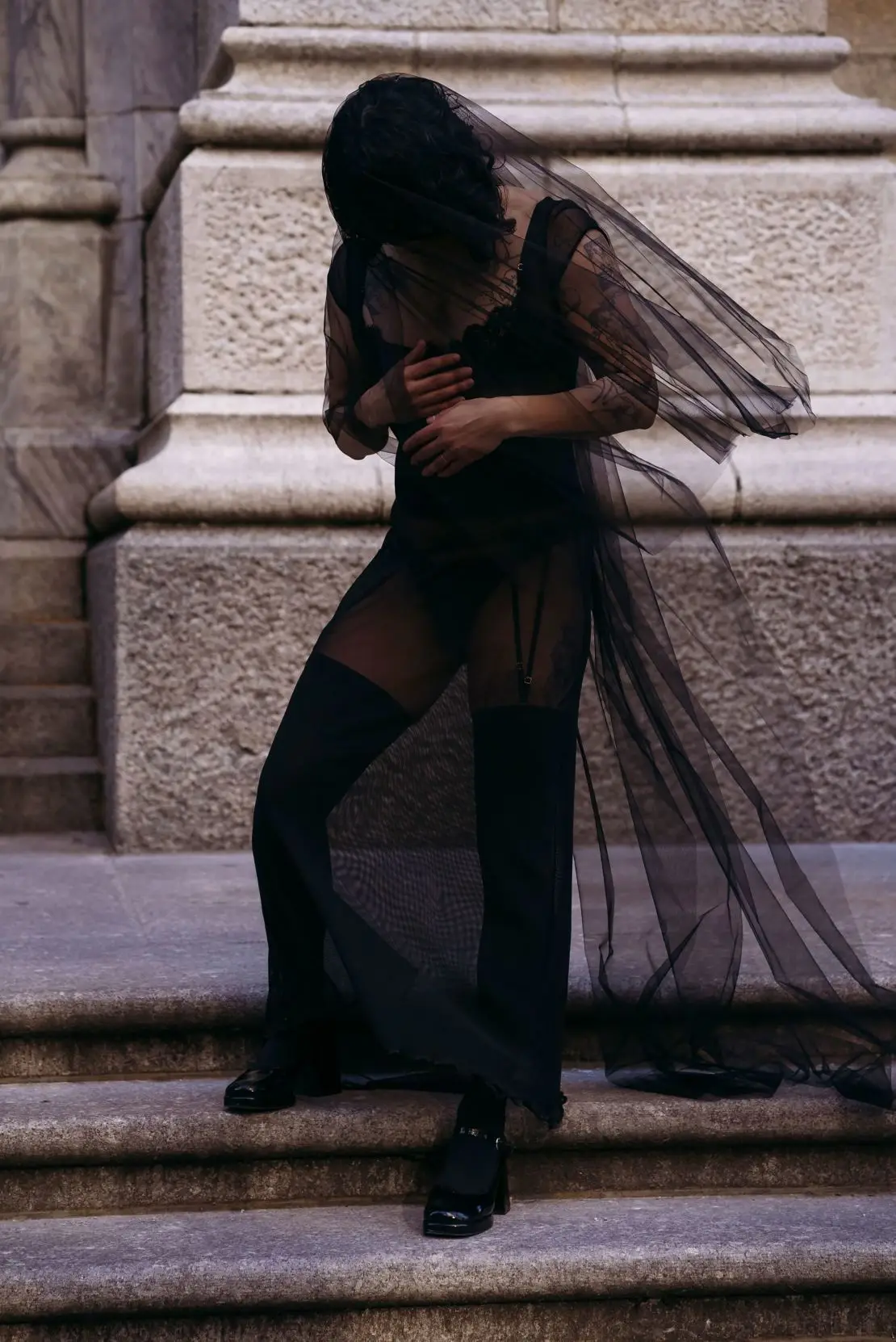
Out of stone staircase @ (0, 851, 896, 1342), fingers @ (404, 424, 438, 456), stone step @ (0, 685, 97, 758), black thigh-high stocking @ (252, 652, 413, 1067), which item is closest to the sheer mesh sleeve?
fingers @ (404, 424, 438, 456)

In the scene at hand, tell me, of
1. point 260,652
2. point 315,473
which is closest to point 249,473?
point 315,473

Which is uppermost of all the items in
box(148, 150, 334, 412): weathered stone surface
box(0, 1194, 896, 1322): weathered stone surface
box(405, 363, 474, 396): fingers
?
box(148, 150, 334, 412): weathered stone surface

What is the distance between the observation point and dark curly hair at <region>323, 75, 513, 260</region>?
2816 mm

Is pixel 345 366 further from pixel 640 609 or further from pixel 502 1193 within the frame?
pixel 502 1193

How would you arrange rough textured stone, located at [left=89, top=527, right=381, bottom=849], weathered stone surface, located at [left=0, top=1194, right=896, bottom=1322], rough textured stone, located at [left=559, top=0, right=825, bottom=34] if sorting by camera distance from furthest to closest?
1. rough textured stone, located at [left=559, top=0, right=825, bottom=34]
2. rough textured stone, located at [left=89, top=527, right=381, bottom=849]
3. weathered stone surface, located at [left=0, top=1194, right=896, bottom=1322]

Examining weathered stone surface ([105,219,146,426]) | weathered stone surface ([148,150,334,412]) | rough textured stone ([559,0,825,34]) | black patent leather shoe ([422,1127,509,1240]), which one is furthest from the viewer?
weathered stone surface ([105,219,146,426])

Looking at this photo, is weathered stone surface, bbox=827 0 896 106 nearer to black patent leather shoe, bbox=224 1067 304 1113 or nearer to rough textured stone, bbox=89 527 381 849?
rough textured stone, bbox=89 527 381 849

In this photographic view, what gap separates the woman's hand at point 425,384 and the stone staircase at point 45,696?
276cm

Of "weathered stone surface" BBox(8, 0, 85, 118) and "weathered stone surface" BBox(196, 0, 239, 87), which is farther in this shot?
"weathered stone surface" BBox(8, 0, 85, 118)

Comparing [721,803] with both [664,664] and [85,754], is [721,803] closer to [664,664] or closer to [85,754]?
[664,664]

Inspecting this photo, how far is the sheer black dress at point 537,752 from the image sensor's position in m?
2.99

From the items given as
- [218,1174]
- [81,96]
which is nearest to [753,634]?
[218,1174]

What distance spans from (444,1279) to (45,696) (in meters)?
3.21

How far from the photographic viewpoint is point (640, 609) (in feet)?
10.5
